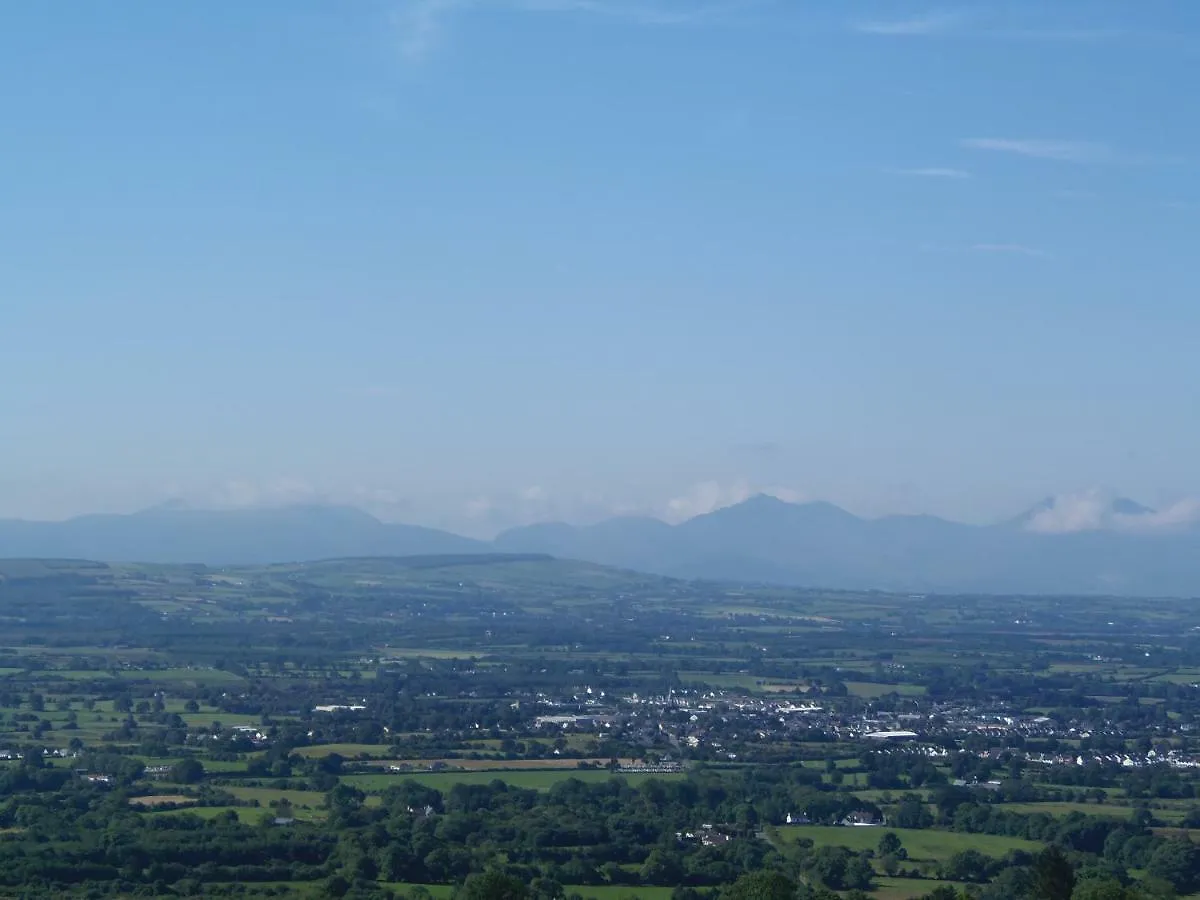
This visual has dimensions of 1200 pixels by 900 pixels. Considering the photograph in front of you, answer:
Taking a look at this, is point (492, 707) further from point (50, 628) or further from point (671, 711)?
point (50, 628)

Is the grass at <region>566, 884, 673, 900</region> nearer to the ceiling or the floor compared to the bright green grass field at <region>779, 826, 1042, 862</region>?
nearer to the floor

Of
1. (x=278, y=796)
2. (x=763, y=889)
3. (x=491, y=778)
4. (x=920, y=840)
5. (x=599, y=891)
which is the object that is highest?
(x=763, y=889)

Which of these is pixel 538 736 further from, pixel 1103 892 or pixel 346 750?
pixel 1103 892

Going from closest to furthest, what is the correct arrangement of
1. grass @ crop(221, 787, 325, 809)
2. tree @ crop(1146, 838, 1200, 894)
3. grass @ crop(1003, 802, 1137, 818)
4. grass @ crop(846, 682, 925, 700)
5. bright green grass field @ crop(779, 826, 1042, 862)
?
tree @ crop(1146, 838, 1200, 894) → bright green grass field @ crop(779, 826, 1042, 862) → grass @ crop(221, 787, 325, 809) → grass @ crop(1003, 802, 1137, 818) → grass @ crop(846, 682, 925, 700)

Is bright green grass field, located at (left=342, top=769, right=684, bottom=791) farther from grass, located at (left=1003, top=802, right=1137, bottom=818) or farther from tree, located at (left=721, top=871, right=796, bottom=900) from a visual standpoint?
tree, located at (left=721, top=871, right=796, bottom=900)

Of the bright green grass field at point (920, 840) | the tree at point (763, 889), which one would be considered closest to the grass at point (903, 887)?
the bright green grass field at point (920, 840)

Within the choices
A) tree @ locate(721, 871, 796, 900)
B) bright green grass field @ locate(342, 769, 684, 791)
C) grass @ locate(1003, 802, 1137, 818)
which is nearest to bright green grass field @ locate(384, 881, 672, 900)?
tree @ locate(721, 871, 796, 900)

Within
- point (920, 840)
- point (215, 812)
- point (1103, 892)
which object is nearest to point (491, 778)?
point (215, 812)

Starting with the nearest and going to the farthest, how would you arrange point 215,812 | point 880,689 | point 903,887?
point 903,887 → point 215,812 → point 880,689
